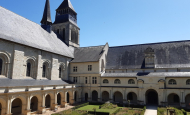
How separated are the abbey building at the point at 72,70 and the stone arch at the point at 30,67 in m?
0.19

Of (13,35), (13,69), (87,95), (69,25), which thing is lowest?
Answer: (87,95)

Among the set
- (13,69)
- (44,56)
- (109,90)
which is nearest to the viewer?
(13,69)

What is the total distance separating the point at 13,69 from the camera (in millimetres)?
27156

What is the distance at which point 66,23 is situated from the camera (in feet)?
175

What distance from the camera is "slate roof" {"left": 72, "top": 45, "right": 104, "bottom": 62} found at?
4429cm

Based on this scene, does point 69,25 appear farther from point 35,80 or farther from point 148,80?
point 148,80

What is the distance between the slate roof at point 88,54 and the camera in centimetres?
4429

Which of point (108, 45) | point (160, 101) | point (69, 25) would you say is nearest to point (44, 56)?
point (69, 25)

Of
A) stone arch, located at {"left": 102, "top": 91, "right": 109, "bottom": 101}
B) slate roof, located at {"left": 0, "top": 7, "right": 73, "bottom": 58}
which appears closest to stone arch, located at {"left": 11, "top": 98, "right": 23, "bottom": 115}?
slate roof, located at {"left": 0, "top": 7, "right": 73, "bottom": 58}

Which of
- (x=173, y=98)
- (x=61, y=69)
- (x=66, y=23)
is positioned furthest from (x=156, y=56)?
(x=66, y=23)

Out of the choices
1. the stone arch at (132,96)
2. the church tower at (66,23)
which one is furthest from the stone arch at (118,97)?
the church tower at (66,23)

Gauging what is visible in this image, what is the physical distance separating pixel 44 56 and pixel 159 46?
108 ft

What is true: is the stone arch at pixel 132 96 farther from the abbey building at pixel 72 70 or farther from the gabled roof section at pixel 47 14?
the gabled roof section at pixel 47 14

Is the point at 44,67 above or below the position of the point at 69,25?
below
